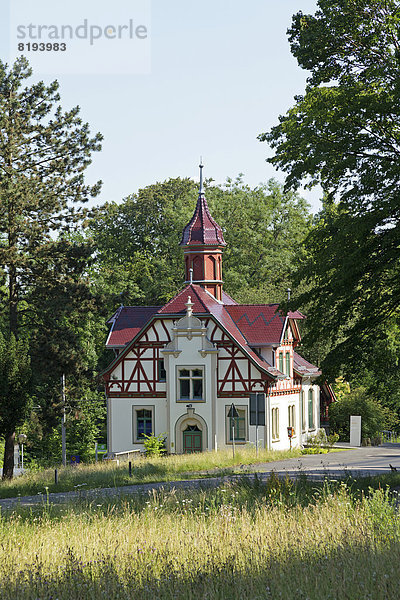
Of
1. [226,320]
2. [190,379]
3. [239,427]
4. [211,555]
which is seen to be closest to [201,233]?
[226,320]

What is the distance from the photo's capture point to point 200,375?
45.5 meters

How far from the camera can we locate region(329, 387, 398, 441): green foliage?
51.3 metres

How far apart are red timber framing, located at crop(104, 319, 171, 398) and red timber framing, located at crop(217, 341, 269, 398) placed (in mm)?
3106

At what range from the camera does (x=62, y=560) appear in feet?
27.5

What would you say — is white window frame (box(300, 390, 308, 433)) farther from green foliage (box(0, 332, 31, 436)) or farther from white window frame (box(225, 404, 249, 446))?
green foliage (box(0, 332, 31, 436))

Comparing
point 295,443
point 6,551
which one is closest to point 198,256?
point 295,443

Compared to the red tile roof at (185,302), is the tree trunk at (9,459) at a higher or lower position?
lower

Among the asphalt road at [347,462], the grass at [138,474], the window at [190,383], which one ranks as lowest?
the asphalt road at [347,462]

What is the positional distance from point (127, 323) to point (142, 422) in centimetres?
614

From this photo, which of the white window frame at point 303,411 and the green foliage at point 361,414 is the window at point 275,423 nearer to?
the white window frame at point 303,411

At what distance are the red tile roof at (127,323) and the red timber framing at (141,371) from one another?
1.91 m

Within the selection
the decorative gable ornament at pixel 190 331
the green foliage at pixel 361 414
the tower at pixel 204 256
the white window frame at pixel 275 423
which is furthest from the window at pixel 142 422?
the green foliage at pixel 361 414

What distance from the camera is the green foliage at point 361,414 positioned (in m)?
51.3

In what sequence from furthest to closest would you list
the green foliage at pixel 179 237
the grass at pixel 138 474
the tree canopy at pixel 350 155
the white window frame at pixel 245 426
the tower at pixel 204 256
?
the green foliage at pixel 179 237, the tower at pixel 204 256, the white window frame at pixel 245 426, the grass at pixel 138 474, the tree canopy at pixel 350 155
